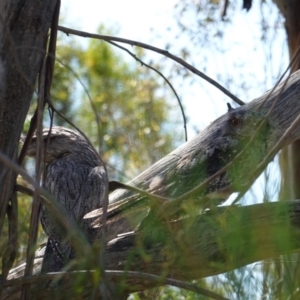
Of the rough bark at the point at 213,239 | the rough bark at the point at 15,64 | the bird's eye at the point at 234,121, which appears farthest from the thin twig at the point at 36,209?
the bird's eye at the point at 234,121

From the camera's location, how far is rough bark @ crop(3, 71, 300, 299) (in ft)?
6.73

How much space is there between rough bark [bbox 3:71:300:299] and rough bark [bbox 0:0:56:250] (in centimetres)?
46

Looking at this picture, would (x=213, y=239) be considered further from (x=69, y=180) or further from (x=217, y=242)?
(x=69, y=180)

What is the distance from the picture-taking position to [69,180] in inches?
168

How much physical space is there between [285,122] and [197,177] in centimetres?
59

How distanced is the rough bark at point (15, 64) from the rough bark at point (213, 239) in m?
0.46

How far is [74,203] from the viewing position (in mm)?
4055

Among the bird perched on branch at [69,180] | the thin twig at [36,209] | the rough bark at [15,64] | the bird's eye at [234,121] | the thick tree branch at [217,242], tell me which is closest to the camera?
the thick tree branch at [217,242]

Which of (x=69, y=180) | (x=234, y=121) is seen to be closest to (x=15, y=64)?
(x=234, y=121)

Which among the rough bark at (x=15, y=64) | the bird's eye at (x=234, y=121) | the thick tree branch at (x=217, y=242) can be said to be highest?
the bird's eye at (x=234, y=121)

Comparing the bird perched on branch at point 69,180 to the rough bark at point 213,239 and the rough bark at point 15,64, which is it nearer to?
the rough bark at point 213,239

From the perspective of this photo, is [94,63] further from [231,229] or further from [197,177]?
[231,229]

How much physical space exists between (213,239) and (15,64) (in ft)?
2.79

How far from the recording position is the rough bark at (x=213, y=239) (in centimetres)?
205
